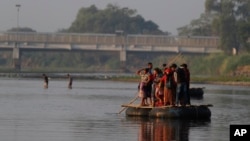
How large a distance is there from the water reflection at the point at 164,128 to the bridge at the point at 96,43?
454ft

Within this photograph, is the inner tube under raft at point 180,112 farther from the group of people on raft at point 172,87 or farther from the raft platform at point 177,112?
the group of people on raft at point 172,87

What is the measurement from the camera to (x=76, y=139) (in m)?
31.0

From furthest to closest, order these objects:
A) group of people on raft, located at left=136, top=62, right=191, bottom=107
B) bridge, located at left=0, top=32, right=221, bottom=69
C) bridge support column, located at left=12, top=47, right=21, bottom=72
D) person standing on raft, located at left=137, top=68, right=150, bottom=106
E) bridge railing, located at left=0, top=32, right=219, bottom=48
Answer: bridge railing, located at left=0, top=32, right=219, bottom=48 → bridge, located at left=0, top=32, right=221, bottom=69 → bridge support column, located at left=12, top=47, right=21, bottom=72 → person standing on raft, located at left=137, top=68, right=150, bottom=106 → group of people on raft, located at left=136, top=62, right=191, bottom=107

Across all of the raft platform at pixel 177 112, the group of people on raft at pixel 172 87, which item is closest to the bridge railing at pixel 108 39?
the group of people on raft at pixel 172 87

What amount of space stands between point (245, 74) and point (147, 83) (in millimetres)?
90840

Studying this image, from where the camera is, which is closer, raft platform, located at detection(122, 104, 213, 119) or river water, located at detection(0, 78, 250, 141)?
river water, located at detection(0, 78, 250, 141)

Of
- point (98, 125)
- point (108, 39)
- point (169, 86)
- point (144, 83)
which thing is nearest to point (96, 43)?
point (108, 39)

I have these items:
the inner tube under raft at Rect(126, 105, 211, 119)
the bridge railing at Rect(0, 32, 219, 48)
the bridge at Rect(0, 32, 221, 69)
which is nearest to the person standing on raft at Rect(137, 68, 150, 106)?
the inner tube under raft at Rect(126, 105, 211, 119)

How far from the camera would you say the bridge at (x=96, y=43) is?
586ft

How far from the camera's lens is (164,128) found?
35.4m

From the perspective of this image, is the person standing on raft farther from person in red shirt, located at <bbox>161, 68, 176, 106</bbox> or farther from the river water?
person in red shirt, located at <bbox>161, 68, 176, 106</bbox>

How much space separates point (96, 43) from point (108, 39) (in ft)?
12.3

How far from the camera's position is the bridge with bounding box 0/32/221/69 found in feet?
586

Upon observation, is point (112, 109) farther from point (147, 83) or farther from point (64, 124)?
point (64, 124)
